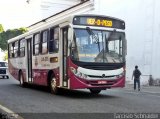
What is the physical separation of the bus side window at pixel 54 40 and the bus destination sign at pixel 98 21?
1.59 meters

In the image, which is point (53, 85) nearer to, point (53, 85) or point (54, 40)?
point (53, 85)

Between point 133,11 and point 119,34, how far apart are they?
1425cm

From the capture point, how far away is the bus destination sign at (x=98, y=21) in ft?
52.9

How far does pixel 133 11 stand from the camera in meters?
30.8

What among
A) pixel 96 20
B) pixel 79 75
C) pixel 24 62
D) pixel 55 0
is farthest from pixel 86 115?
pixel 55 0

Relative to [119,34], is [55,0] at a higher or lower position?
higher

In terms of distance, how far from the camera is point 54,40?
17656mm

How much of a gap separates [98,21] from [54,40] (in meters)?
2.26

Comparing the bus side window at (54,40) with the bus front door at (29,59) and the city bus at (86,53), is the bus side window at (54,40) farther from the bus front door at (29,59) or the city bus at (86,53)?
the bus front door at (29,59)

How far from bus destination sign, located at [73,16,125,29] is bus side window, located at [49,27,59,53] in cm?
159

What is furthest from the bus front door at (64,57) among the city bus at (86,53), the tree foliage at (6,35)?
the tree foliage at (6,35)

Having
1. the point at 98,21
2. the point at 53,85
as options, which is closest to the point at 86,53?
the point at 98,21

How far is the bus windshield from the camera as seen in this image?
15867 mm

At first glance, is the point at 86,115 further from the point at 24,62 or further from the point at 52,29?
the point at 24,62
